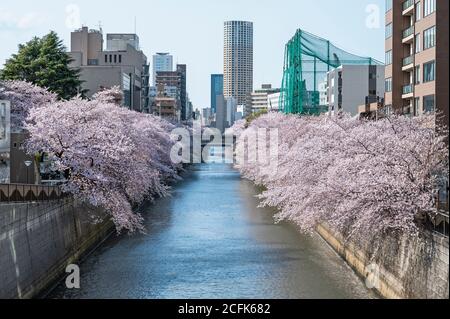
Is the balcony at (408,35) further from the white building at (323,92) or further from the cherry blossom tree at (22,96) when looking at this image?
the white building at (323,92)

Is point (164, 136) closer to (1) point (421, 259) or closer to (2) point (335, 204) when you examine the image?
(2) point (335, 204)

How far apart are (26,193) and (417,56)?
2383 centimetres

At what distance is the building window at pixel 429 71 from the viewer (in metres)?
36.0

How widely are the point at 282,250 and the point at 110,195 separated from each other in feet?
26.8

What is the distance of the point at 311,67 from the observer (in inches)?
3962

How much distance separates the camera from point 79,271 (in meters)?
27.1

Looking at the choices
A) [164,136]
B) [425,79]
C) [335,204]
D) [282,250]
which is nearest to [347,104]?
A: [164,136]

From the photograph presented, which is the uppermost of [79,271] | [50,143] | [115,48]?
[115,48]

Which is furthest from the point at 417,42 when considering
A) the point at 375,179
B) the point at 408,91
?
the point at 375,179

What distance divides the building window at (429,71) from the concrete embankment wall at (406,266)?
12.8 meters

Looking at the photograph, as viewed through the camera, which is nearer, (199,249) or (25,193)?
(25,193)

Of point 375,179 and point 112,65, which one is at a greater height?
point 112,65

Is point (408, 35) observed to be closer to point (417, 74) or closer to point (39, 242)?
point (417, 74)

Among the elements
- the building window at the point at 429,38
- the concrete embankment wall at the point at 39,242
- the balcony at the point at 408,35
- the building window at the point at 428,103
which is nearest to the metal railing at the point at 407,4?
the balcony at the point at 408,35
